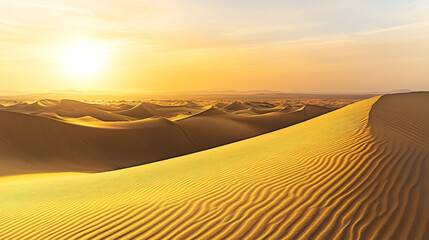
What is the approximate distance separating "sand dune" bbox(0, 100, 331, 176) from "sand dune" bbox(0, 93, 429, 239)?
948 cm

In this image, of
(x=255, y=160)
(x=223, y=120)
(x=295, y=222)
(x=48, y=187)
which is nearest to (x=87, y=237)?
(x=295, y=222)

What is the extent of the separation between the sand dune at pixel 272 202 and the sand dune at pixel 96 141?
9482 millimetres

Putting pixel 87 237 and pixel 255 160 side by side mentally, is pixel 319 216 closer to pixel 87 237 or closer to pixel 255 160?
pixel 87 237

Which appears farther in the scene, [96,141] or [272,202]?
[96,141]

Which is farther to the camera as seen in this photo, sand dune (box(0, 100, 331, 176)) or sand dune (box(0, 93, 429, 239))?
sand dune (box(0, 100, 331, 176))

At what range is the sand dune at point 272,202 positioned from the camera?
3.65 metres

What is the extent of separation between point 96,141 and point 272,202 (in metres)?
18.6

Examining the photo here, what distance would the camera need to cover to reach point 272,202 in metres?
4.33

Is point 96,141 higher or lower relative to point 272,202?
lower

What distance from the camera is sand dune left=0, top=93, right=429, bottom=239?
3652 millimetres

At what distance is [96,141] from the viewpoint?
20734 mm

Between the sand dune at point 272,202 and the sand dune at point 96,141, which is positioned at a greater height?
the sand dune at point 272,202

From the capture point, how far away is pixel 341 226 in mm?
3561

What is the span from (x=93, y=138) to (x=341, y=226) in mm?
19895
